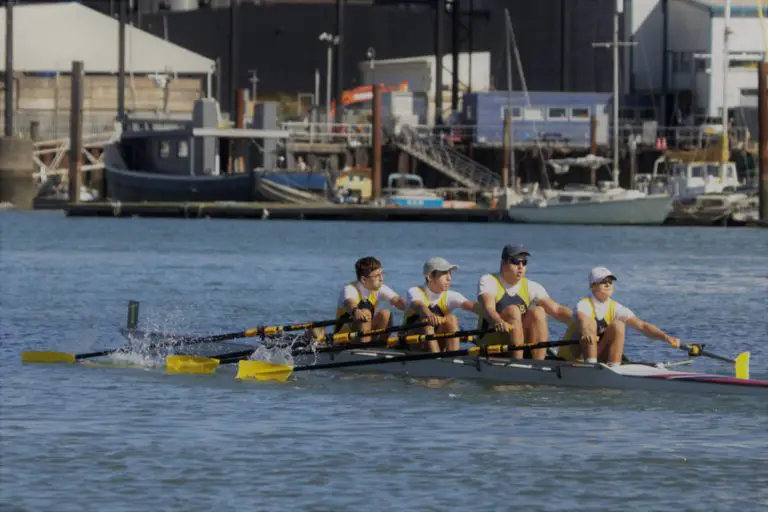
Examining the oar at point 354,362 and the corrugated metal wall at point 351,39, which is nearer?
the oar at point 354,362

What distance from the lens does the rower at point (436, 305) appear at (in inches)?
1011

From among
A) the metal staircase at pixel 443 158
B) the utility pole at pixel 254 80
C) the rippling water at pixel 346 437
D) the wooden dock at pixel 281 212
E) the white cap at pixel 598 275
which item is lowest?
the rippling water at pixel 346 437

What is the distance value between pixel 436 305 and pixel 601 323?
2633 mm

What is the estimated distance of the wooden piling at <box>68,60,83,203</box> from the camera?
8294 cm

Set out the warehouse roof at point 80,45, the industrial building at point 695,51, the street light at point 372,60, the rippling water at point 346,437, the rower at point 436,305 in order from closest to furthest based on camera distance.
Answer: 1. the rippling water at point 346,437
2. the rower at point 436,305
3. the industrial building at point 695,51
4. the street light at point 372,60
5. the warehouse roof at point 80,45

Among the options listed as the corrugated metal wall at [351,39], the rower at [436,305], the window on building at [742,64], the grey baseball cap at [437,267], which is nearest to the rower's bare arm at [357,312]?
the rower at [436,305]

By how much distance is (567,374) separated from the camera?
24922 millimetres

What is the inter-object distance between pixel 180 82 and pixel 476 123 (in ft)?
62.2

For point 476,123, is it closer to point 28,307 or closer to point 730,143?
point 730,143

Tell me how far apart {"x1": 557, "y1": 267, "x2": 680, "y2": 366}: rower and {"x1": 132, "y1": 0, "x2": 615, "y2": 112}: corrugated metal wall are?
3163 inches

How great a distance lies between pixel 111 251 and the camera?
220 ft

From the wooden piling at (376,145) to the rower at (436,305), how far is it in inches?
2312

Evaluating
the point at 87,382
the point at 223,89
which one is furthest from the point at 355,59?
the point at 87,382

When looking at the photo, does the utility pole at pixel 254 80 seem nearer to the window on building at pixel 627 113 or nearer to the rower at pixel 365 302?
the window on building at pixel 627 113
